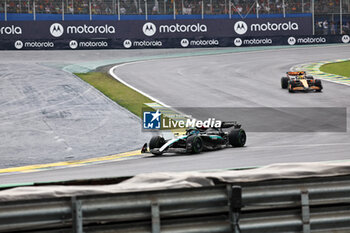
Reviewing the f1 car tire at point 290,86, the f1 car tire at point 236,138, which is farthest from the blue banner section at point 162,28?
the f1 car tire at point 236,138

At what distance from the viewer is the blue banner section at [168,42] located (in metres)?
42.0

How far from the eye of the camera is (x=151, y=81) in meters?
33.8

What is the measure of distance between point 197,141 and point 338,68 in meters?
26.9

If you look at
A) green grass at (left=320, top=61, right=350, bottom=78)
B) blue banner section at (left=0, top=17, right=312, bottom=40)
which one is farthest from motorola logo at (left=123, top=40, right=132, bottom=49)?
green grass at (left=320, top=61, right=350, bottom=78)

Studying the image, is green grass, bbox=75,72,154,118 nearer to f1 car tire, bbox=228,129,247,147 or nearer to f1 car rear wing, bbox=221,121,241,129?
f1 car rear wing, bbox=221,121,241,129

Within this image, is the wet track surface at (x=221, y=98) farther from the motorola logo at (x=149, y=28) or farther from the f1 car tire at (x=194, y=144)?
the motorola logo at (x=149, y=28)

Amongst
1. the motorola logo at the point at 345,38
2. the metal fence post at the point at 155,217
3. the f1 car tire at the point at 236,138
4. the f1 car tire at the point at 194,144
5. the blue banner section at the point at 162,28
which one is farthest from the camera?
the motorola logo at the point at 345,38

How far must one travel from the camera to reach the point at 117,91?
29.3 m

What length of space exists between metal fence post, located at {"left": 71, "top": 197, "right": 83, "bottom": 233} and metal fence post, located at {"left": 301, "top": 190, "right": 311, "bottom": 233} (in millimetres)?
1900

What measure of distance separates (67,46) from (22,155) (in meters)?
27.5

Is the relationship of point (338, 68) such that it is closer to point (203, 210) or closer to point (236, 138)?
point (236, 138)

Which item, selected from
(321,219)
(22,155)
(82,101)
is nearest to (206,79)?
(82,101)

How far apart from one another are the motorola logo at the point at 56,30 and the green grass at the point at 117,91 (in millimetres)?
9660

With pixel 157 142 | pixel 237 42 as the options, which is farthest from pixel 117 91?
pixel 237 42
